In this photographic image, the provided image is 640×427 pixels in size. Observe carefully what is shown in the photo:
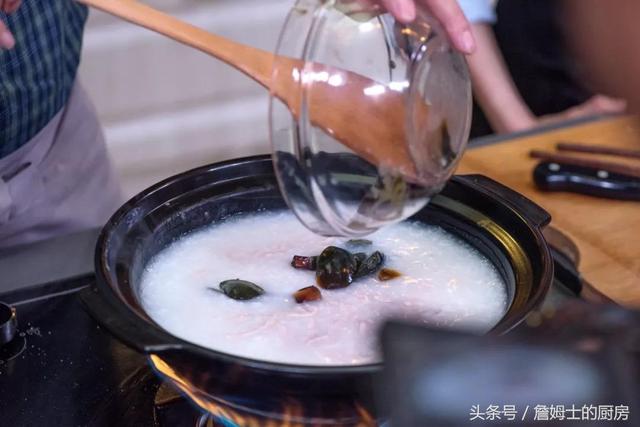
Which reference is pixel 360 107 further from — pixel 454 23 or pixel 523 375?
pixel 523 375

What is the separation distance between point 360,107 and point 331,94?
42 millimetres

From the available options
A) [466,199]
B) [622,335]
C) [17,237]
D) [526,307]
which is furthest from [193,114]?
[622,335]

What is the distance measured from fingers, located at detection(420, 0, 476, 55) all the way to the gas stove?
0.29m

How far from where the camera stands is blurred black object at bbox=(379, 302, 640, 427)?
1.64ft

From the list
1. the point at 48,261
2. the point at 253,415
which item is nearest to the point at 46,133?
the point at 48,261

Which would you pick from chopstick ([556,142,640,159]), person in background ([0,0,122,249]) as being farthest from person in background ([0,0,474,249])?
chopstick ([556,142,640,159])

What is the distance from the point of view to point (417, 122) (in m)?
0.92

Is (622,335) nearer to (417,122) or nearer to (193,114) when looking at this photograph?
(417,122)

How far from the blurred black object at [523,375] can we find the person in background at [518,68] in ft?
5.36

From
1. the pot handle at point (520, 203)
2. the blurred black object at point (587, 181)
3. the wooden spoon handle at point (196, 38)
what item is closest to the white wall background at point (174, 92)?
the blurred black object at point (587, 181)

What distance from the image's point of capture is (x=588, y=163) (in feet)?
4.83

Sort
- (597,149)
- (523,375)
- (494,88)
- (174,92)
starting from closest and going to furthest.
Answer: (523,375), (597,149), (494,88), (174,92)

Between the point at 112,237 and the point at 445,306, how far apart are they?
1.21 feet

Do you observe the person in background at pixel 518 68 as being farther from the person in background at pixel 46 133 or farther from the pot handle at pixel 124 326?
the pot handle at pixel 124 326
